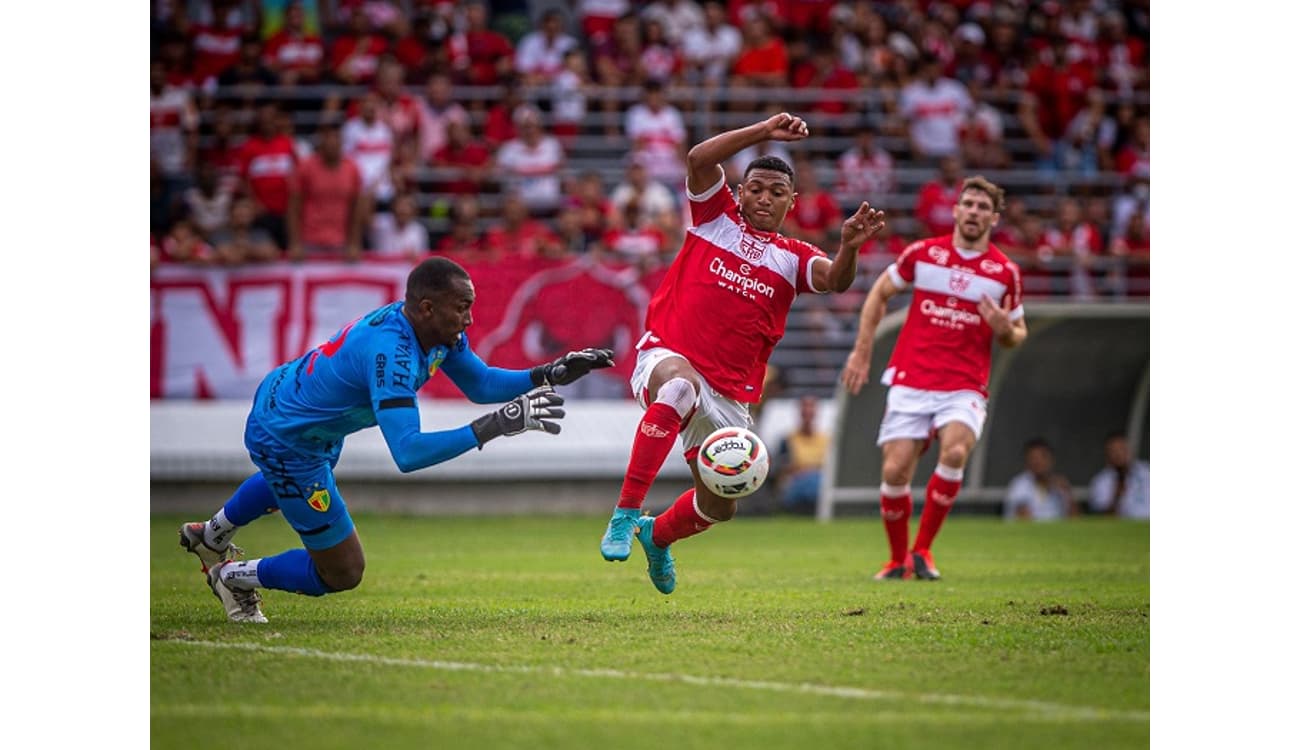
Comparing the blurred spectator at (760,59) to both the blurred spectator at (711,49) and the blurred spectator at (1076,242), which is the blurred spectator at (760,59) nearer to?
the blurred spectator at (711,49)

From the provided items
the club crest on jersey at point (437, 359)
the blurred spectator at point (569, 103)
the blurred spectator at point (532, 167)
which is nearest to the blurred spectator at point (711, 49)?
the blurred spectator at point (569, 103)

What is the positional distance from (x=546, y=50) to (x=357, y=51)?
2297mm

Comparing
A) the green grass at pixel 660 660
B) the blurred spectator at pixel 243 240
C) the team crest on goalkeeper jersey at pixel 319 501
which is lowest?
the green grass at pixel 660 660

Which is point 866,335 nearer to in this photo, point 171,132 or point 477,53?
point 171,132

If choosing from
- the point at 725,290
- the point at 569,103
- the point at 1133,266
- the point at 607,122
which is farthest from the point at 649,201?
the point at 725,290

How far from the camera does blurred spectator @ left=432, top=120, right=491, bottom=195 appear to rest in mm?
18531

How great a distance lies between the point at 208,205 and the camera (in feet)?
57.0

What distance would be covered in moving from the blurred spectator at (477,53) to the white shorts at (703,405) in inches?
455

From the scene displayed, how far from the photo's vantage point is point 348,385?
7.50 meters

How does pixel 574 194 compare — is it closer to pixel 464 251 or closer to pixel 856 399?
pixel 464 251

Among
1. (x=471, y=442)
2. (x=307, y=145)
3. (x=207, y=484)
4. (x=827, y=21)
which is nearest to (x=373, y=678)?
(x=471, y=442)

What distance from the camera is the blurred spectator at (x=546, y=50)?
1998 centimetres

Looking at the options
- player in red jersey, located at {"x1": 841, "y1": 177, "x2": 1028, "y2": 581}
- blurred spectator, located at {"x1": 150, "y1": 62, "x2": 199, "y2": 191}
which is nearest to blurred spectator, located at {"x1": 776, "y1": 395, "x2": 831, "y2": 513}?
player in red jersey, located at {"x1": 841, "y1": 177, "x2": 1028, "y2": 581}

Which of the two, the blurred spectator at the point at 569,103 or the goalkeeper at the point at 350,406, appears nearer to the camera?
the goalkeeper at the point at 350,406
